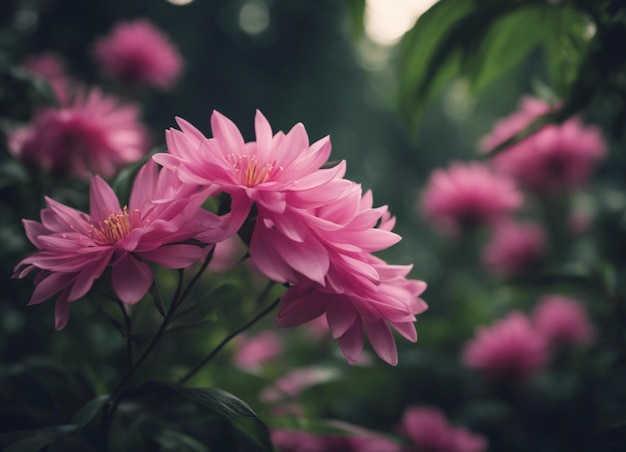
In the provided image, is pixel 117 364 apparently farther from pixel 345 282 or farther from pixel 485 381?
pixel 485 381

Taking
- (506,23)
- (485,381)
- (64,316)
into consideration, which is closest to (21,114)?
(64,316)

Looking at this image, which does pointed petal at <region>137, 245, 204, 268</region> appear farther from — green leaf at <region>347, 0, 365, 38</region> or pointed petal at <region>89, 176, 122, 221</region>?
green leaf at <region>347, 0, 365, 38</region>

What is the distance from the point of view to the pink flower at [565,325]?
4.63 ft

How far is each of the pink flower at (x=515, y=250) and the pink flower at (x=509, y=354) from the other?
0.45 meters

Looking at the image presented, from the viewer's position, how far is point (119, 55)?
1.48m

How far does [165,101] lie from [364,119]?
2751 mm

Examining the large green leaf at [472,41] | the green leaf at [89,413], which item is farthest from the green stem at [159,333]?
the large green leaf at [472,41]

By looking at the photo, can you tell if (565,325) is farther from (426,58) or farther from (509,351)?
(426,58)

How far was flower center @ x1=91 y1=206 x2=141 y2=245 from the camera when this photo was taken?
466mm

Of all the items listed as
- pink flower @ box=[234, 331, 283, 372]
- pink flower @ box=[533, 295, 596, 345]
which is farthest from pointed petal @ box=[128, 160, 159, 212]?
pink flower @ box=[533, 295, 596, 345]

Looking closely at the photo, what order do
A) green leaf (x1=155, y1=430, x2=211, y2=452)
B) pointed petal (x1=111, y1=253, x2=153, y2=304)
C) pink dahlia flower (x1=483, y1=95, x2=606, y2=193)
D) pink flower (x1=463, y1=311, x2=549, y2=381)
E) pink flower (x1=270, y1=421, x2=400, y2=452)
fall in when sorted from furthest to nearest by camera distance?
pink dahlia flower (x1=483, y1=95, x2=606, y2=193) < pink flower (x1=463, y1=311, x2=549, y2=381) < pink flower (x1=270, y1=421, x2=400, y2=452) < green leaf (x1=155, y1=430, x2=211, y2=452) < pointed petal (x1=111, y1=253, x2=153, y2=304)

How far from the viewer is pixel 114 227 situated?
0.47 metres

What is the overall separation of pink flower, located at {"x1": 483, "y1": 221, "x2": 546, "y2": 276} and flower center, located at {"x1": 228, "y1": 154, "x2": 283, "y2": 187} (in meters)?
1.23

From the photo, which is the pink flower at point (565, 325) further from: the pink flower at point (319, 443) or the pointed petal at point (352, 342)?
the pointed petal at point (352, 342)
